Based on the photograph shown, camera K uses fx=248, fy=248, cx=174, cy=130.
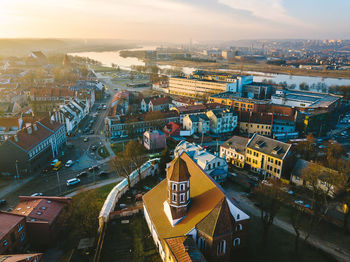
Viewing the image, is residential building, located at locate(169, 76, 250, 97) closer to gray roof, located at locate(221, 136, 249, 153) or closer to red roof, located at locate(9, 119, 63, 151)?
gray roof, located at locate(221, 136, 249, 153)

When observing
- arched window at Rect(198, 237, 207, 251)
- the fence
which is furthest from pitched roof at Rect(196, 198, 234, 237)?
the fence

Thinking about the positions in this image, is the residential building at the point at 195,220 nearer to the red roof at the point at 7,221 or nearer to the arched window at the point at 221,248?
the arched window at the point at 221,248

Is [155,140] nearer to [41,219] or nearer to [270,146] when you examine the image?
[270,146]

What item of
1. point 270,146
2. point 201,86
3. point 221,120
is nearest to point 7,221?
point 270,146

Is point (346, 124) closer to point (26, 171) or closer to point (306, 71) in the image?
point (26, 171)

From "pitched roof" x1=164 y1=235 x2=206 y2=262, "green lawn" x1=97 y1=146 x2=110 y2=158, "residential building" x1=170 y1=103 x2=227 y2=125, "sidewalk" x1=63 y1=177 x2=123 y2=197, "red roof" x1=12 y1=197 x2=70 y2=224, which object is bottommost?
"sidewalk" x1=63 y1=177 x2=123 y2=197

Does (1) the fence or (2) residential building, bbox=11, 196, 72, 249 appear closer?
(1) the fence

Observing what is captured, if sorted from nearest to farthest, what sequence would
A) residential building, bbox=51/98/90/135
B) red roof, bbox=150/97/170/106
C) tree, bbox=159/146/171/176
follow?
tree, bbox=159/146/171/176 → residential building, bbox=51/98/90/135 → red roof, bbox=150/97/170/106

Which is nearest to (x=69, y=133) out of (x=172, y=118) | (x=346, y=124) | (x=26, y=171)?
(x=26, y=171)
